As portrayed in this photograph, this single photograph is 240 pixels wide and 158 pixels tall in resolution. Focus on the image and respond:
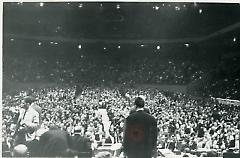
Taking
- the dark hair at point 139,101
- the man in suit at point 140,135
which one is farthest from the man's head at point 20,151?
the dark hair at point 139,101

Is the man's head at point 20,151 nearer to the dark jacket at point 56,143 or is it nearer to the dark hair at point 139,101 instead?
the dark jacket at point 56,143

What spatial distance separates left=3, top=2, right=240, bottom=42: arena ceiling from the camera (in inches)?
40.9

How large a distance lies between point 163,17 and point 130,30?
190mm

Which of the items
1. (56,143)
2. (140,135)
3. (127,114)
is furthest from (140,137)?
(56,143)

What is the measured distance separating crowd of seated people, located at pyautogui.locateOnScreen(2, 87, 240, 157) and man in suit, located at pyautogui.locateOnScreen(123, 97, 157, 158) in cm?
3

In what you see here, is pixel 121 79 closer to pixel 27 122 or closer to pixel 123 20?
pixel 123 20

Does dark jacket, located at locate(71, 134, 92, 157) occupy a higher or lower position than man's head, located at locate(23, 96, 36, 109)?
lower

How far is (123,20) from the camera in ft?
3.43

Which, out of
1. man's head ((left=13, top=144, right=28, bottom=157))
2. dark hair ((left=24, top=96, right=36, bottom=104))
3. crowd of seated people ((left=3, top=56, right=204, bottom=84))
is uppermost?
crowd of seated people ((left=3, top=56, right=204, bottom=84))

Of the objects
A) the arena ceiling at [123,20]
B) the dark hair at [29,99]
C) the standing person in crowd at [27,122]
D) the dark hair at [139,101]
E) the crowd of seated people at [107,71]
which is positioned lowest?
the standing person in crowd at [27,122]

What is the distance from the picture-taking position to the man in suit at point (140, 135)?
1.04 m

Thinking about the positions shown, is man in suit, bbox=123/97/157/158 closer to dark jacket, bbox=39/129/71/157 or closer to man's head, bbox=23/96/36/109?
dark jacket, bbox=39/129/71/157

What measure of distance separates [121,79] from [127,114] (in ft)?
0.61

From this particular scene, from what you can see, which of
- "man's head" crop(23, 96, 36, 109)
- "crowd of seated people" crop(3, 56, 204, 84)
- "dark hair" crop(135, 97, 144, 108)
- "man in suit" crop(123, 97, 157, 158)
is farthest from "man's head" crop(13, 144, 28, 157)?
"dark hair" crop(135, 97, 144, 108)
